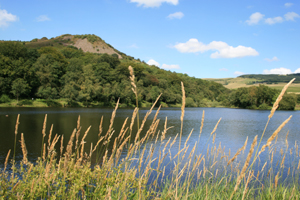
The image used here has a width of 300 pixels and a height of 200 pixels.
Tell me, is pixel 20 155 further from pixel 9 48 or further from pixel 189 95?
pixel 189 95

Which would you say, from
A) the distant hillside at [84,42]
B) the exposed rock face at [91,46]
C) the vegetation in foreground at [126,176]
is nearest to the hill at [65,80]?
the vegetation in foreground at [126,176]

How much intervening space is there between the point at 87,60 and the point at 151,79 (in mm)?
28480

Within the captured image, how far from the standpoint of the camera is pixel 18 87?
177 feet

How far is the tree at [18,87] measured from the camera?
2112 inches

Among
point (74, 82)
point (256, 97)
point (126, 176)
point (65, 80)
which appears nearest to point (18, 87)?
point (65, 80)

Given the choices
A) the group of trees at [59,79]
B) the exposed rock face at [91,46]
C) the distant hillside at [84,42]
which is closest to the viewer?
the group of trees at [59,79]

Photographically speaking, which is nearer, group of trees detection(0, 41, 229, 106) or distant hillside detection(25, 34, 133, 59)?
group of trees detection(0, 41, 229, 106)

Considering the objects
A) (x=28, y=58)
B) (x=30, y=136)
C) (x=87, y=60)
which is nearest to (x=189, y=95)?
(x=87, y=60)

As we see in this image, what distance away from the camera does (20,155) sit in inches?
514

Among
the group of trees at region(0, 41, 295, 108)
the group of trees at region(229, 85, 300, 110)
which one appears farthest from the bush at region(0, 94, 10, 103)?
the group of trees at region(229, 85, 300, 110)

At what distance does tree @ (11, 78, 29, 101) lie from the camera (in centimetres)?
5366

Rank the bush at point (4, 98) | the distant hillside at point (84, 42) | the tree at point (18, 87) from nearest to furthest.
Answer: the bush at point (4, 98)
the tree at point (18, 87)
the distant hillside at point (84, 42)

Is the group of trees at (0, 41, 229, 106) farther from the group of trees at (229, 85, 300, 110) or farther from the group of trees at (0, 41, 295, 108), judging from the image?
the group of trees at (229, 85, 300, 110)

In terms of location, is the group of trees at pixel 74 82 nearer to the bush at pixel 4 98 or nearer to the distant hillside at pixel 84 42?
the bush at pixel 4 98
